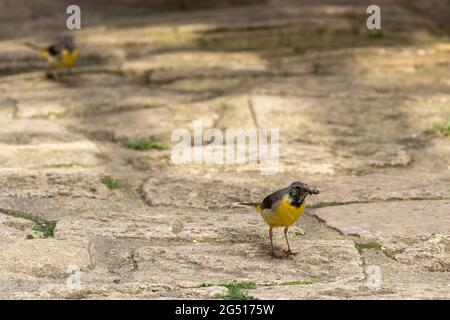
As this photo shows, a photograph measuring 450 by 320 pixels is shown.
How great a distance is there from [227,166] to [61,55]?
113 inches

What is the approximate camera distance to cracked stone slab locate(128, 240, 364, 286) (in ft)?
14.7

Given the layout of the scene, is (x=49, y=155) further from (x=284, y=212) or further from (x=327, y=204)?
(x=284, y=212)

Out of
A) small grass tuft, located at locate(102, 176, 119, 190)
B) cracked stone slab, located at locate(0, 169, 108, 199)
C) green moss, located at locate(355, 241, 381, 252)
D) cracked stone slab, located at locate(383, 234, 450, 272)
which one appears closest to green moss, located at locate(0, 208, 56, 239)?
cracked stone slab, located at locate(0, 169, 108, 199)

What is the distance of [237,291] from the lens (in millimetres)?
4227

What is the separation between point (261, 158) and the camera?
653cm

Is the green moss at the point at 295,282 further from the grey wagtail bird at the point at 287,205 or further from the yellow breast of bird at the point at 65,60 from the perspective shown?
the yellow breast of bird at the point at 65,60

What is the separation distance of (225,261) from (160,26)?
625 centimetres

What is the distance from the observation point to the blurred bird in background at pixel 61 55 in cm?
866

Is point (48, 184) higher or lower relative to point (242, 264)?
higher

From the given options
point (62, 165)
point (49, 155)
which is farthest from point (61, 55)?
point (62, 165)

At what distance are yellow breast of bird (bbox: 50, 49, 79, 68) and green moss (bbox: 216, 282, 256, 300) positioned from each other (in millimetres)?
4737
